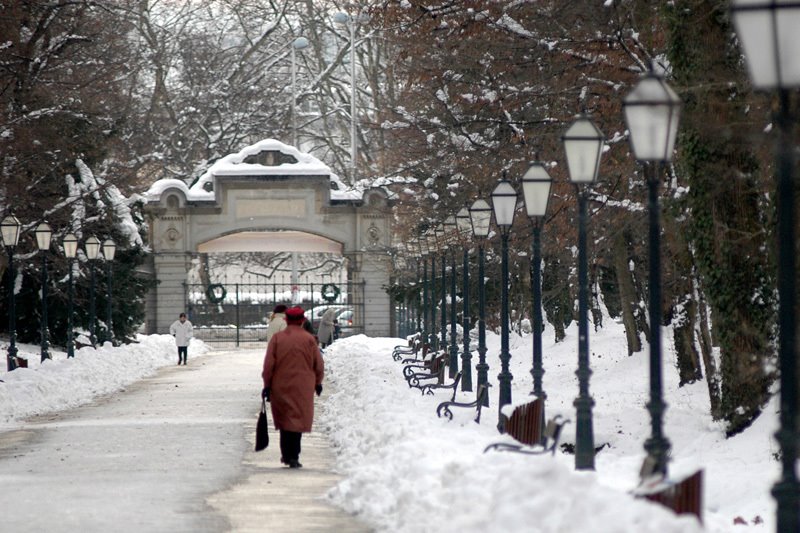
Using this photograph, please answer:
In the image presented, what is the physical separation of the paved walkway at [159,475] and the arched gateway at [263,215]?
A: 3002 centimetres

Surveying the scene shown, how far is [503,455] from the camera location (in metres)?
12.1

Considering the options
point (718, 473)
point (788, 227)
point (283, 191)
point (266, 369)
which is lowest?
point (718, 473)

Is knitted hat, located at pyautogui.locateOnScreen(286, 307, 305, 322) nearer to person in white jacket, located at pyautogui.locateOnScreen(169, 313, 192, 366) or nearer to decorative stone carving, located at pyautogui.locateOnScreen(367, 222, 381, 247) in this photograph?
person in white jacket, located at pyautogui.locateOnScreen(169, 313, 192, 366)

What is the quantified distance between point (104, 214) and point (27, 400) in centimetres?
1518

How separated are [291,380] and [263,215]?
131 feet

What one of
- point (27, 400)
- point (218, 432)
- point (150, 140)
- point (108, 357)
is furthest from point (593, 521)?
point (150, 140)

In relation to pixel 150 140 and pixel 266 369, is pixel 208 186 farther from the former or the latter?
pixel 266 369

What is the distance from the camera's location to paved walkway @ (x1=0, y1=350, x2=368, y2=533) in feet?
38.2

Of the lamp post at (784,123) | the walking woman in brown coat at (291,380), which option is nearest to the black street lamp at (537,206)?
the walking woman in brown coat at (291,380)

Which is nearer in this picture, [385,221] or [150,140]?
[385,221]

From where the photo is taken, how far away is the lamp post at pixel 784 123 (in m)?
7.92

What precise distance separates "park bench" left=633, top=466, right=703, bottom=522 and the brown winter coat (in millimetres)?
7149

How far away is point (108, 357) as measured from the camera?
124 feet

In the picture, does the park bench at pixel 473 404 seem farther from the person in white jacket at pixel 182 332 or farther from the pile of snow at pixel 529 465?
the person in white jacket at pixel 182 332
